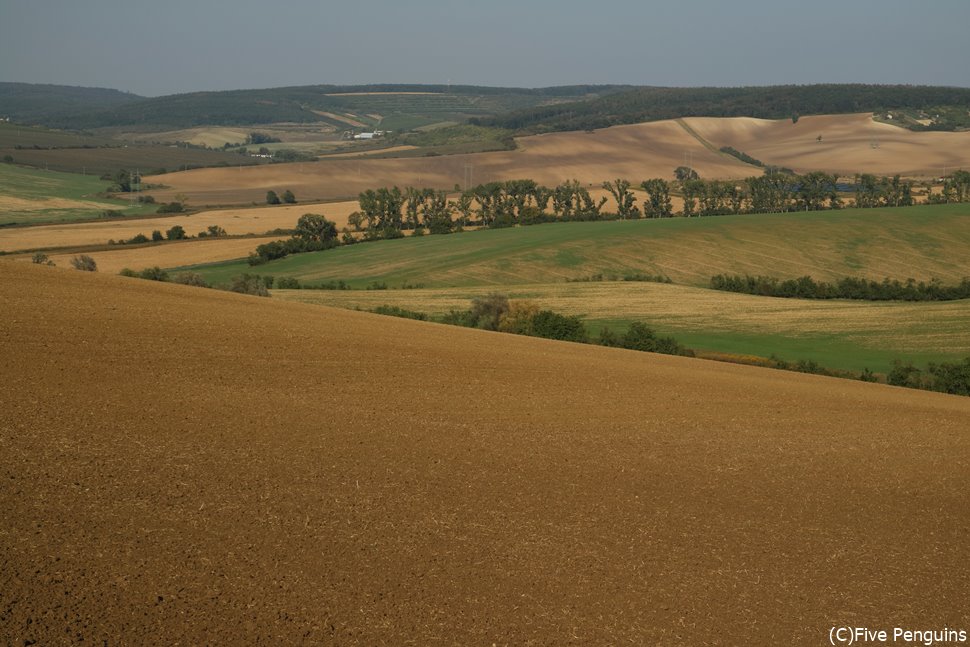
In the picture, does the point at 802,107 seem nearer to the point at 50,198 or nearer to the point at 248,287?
the point at 50,198

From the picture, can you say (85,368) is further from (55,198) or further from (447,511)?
(55,198)

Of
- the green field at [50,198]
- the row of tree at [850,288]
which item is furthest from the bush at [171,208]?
the row of tree at [850,288]

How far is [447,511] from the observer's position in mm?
13398

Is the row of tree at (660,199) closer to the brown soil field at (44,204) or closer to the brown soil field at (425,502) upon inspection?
the brown soil field at (44,204)

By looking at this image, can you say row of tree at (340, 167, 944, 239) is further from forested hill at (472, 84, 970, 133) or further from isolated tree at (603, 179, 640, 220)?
forested hill at (472, 84, 970, 133)

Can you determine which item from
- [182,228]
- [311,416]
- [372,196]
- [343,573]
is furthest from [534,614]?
[372,196]

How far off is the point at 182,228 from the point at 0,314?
6467cm

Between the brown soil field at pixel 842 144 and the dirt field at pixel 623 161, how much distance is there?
16 centimetres

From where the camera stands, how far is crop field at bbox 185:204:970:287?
7006 cm

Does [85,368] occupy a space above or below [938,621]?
above

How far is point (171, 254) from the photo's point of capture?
→ 237 ft

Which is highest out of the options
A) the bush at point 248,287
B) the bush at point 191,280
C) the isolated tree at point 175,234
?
the bush at point 191,280

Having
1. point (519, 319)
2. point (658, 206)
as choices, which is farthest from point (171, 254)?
point (658, 206)

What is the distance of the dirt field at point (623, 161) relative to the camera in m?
123
